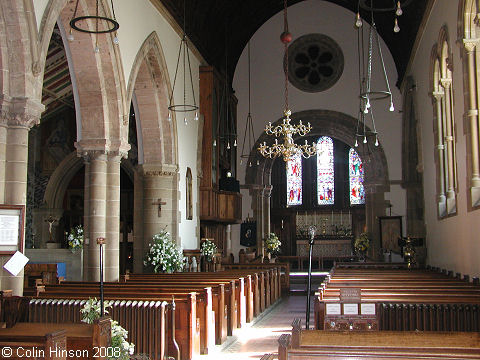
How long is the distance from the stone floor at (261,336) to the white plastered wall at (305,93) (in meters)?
8.66

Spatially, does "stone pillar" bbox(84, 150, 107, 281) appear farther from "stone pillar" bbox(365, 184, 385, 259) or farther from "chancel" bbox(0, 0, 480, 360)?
"stone pillar" bbox(365, 184, 385, 259)

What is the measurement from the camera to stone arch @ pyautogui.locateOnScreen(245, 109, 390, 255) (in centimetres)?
2042

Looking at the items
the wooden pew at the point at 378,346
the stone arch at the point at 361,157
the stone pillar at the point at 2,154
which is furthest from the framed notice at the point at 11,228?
the stone arch at the point at 361,157

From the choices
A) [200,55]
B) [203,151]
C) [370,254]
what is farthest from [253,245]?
[200,55]

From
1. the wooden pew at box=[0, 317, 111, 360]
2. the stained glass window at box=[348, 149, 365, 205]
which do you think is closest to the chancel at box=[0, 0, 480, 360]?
the wooden pew at box=[0, 317, 111, 360]

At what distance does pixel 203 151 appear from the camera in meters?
17.0

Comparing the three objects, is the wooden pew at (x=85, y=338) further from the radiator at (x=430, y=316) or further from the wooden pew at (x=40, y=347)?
the radiator at (x=430, y=316)

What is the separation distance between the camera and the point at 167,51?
46.1 feet

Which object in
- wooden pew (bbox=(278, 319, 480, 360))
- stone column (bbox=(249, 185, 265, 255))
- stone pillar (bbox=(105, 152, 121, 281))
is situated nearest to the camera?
wooden pew (bbox=(278, 319, 480, 360))

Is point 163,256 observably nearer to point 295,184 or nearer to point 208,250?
point 208,250

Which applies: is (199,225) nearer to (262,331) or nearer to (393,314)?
(262,331)

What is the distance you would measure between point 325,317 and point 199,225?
1036 centimetres

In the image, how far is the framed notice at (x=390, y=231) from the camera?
1898 centimetres

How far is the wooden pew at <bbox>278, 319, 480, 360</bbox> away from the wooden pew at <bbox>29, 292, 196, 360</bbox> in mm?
2750
